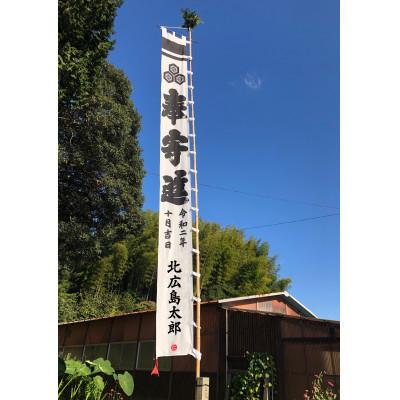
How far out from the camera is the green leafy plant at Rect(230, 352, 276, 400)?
805 centimetres

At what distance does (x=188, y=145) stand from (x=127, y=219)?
8.09 meters

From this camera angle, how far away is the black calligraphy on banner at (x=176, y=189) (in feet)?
16.7

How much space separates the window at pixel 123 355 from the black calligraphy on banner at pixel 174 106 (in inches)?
295

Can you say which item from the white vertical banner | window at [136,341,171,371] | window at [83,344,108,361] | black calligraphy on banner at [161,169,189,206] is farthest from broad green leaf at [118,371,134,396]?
window at [83,344,108,361]

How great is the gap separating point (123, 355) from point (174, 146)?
25.6 ft

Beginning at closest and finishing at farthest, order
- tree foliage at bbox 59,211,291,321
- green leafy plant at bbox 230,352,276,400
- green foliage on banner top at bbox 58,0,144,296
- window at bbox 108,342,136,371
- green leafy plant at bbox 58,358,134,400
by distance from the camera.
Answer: green leafy plant at bbox 58,358,134,400
green leafy plant at bbox 230,352,276,400
window at bbox 108,342,136,371
green foliage on banner top at bbox 58,0,144,296
tree foliage at bbox 59,211,291,321

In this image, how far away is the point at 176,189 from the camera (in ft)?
16.8

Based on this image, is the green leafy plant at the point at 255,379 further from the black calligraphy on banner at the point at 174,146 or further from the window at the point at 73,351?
the window at the point at 73,351

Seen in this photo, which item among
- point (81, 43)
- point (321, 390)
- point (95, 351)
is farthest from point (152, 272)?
point (81, 43)

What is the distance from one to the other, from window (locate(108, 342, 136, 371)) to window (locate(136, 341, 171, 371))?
30cm

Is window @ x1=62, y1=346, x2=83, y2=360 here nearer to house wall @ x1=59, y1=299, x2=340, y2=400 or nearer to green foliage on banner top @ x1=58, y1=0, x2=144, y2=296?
green foliage on banner top @ x1=58, y1=0, x2=144, y2=296

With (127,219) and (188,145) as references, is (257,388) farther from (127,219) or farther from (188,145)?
(127,219)

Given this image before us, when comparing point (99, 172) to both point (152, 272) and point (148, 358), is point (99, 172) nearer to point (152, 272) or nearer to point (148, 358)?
point (148, 358)
